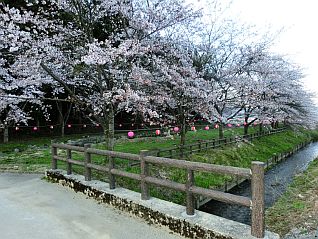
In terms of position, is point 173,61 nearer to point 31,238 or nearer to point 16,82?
point 16,82

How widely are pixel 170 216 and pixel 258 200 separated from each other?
1.57m

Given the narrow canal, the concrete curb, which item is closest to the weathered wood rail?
the concrete curb

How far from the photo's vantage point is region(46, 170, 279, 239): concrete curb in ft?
13.7

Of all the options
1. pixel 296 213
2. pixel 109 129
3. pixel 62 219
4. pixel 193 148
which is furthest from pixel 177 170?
pixel 62 219

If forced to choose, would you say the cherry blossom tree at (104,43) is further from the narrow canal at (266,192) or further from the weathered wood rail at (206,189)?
the narrow canal at (266,192)

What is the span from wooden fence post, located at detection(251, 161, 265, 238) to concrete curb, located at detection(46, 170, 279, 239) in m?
0.13

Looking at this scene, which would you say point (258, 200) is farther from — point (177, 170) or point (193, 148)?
point (193, 148)

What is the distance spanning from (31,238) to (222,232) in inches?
119

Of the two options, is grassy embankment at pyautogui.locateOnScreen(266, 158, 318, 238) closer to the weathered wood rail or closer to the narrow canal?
the narrow canal

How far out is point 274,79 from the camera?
20.0 m

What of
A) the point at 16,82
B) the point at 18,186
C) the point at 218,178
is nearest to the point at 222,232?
the point at 18,186

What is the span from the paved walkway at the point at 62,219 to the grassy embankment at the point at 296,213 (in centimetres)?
258

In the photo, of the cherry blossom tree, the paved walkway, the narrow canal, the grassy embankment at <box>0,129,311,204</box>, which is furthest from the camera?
the grassy embankment at <box>0,129,311,204</box>

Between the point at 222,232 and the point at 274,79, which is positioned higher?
the point at 274,79
